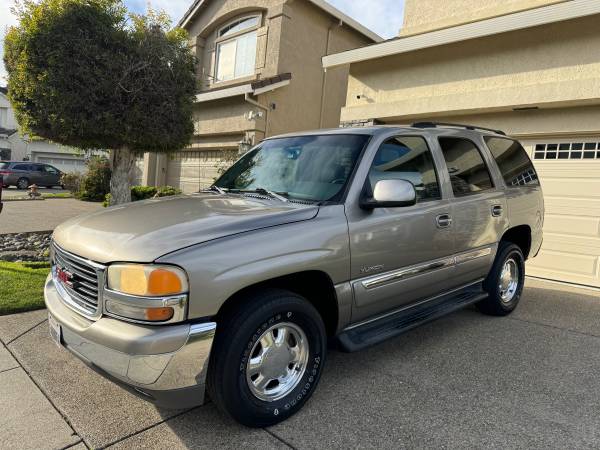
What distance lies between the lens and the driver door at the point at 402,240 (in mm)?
3086

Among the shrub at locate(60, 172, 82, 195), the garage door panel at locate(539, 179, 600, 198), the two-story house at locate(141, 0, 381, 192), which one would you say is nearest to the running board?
the garage door panel at locate(539, 179, 600, 198)

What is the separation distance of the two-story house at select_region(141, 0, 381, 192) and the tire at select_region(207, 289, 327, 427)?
911 centimetres

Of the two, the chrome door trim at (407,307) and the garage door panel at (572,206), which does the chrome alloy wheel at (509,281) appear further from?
the garage door panel at (572,206)

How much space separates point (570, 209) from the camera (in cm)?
711

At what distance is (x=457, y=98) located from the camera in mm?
7863

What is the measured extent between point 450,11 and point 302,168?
6856mm

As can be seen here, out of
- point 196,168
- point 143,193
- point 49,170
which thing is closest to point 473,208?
point 196,168

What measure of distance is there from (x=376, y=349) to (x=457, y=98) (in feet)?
18.4

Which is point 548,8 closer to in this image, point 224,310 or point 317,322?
point 317,322

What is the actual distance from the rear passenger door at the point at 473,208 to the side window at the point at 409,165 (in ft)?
0.88

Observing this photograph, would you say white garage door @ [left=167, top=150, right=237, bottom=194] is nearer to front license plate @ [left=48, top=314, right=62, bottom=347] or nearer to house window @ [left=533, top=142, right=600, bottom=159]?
house window @ [left=533, top=142, right=600, bottom=159]

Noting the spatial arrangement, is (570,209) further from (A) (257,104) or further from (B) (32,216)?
(B) (32,216)

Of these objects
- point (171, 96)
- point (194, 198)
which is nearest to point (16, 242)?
point (171, 96)

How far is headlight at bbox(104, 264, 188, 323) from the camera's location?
7.25ft
